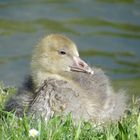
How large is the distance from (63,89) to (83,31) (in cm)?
671

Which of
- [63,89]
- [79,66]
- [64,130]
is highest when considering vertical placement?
[79,66]

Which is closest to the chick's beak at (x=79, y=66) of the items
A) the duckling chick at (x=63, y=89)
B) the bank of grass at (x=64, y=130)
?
the duckling chick at (x=63, y=89)

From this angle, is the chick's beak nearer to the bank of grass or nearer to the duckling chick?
the duckling chick

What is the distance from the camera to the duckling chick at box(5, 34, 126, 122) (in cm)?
541

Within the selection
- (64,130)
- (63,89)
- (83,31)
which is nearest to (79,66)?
(63,89)

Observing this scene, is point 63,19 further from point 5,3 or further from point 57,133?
point 57,133

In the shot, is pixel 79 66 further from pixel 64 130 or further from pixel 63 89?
pixel 64 130

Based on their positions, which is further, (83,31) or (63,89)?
(83,31)

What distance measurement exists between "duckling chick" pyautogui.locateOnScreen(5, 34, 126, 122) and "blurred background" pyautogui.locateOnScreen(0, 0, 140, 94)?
11.7 ft

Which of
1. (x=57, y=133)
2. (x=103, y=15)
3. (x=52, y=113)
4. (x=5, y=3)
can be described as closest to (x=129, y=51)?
(x=103, y=15)

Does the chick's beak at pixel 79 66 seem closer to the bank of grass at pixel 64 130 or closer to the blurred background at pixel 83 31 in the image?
the bank of grass at pixel 64 130

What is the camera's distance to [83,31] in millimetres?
12203

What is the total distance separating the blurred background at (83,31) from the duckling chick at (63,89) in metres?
3.56

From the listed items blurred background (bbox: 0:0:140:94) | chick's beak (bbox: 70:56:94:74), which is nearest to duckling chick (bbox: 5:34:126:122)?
chick's beak (bbox: 70:56:94:74)
